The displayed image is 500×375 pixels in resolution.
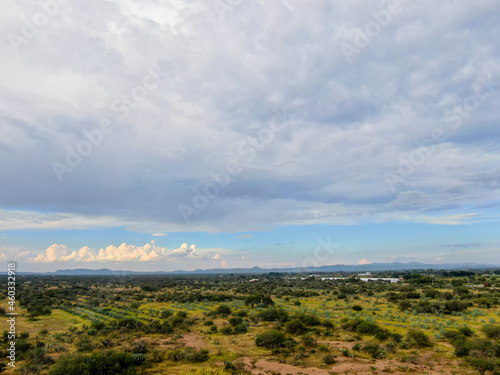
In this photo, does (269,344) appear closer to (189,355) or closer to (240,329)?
(240,329)

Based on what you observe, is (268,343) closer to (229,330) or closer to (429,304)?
(229,330)

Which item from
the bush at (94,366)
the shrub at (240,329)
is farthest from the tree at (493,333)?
the bush at (94,366)

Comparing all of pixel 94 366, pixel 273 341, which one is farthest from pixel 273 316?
pixel 94 366

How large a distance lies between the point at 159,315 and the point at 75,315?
13.8 metres

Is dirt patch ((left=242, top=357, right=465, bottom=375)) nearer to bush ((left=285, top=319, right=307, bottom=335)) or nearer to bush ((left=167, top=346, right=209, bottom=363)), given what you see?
bush ((left=167, top=346, right=209, bottom=363))

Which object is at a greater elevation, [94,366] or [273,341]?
[94,366]

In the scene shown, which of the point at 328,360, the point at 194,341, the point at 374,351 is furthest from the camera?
the point at 194,341

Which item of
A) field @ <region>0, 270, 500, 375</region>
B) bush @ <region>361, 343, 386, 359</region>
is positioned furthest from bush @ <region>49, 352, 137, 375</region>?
bush @ <region>361, 343, 386, 359</region>

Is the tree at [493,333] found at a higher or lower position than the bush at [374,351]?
higher

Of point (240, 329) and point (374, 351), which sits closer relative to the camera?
point (374, 351)

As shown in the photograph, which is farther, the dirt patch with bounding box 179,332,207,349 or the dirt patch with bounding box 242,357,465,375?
the dirt patch with bounding box 179,332,207,349

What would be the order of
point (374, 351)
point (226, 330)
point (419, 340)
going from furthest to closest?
point (226, 330) → point (419, 340) → point (374, 351)

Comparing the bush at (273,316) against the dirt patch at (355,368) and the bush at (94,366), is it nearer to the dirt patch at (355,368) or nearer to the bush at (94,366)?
the dirt patch at (355,368)

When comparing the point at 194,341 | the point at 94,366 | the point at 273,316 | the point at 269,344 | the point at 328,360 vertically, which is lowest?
the point at 194,341
